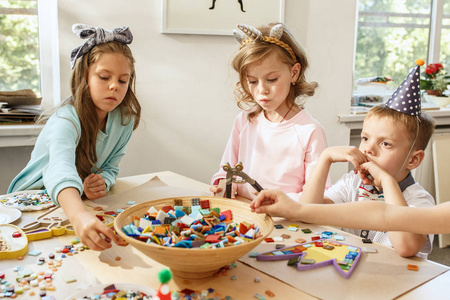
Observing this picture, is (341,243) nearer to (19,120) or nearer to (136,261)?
(136,261)

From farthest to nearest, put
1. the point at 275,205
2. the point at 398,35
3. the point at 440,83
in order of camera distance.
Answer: the point at 398,35, the point at 440,83, the point at 275,205

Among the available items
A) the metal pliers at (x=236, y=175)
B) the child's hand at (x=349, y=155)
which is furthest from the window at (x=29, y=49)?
the child's hand at (x=349, y=155)

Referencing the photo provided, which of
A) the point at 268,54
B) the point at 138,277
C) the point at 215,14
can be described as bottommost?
the point at 138,277

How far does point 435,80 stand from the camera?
3514 mm

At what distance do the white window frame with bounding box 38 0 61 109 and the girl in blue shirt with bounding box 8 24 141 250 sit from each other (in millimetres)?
930

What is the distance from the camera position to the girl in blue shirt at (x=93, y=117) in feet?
4.86

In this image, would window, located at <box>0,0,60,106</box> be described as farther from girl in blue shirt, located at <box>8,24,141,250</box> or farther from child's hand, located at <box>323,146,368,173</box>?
child's hand, located at <box>323,146,368,173</box>

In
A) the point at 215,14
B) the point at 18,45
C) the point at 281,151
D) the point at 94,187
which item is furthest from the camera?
the point at 215,14

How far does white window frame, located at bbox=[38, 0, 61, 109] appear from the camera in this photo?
254cm

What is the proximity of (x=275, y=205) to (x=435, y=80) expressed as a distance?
2.94m

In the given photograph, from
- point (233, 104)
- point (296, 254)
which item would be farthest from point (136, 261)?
point (233, 104)

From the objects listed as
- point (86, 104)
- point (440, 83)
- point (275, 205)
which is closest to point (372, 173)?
point (275, 205)

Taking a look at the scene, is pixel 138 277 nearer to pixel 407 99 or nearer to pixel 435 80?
pixel 407 99

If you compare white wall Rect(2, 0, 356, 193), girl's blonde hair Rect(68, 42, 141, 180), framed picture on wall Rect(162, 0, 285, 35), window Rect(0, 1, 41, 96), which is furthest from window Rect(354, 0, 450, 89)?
girl's blonde hair Rect(68, 42, 141, 180)
